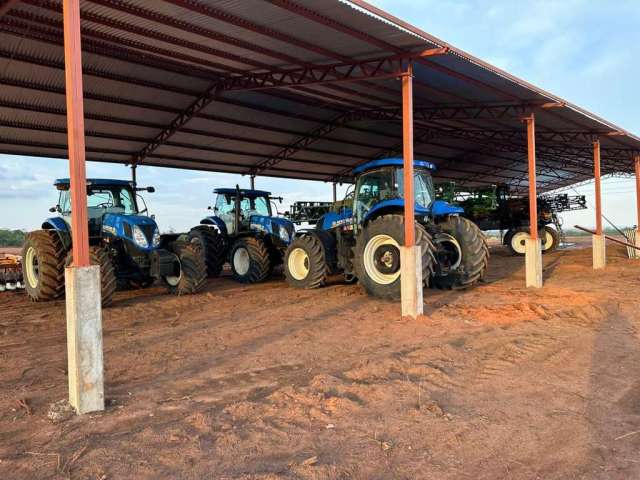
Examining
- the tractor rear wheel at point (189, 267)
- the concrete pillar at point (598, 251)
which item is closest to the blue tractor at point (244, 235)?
the tractor rear wheel at point (189, 267)

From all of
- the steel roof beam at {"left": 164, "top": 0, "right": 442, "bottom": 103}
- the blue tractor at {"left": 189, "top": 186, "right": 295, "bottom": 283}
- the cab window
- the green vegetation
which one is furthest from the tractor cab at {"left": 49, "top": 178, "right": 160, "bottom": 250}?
the green vegetation

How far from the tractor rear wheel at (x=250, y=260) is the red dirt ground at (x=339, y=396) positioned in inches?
161

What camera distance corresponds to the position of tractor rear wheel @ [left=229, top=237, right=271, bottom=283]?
11.7 meters

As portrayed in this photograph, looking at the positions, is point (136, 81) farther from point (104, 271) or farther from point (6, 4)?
point (104, 271)

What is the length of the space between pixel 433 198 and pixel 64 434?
7883mm

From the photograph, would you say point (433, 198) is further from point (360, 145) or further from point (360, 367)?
point (360, 145)

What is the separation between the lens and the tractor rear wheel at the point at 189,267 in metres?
9.43

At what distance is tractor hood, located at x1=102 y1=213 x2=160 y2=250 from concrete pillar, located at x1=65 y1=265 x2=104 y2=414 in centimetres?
549

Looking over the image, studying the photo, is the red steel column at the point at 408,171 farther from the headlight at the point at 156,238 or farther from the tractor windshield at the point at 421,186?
the headlight at the point at 156,238

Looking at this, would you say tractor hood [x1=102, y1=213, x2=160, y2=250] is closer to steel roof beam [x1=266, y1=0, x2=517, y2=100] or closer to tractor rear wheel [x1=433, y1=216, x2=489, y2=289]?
steel roof beam [x1=266, y1=0, x2=517, y2=100]

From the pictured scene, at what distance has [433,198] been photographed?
9.75m

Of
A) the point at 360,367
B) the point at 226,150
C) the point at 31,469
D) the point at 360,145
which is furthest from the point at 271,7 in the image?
the point at 360,145

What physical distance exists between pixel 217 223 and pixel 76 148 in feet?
29.9

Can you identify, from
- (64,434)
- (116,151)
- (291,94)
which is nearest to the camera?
(64,434)
